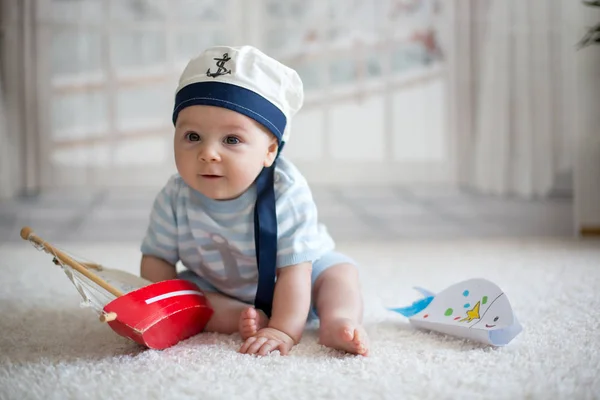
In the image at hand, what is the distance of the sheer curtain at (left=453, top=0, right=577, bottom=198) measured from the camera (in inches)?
99.3

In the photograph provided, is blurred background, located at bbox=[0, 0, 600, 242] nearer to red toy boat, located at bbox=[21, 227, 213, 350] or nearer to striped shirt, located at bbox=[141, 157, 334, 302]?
striped shirt, located at bbox=[141, 157, 334, 302]

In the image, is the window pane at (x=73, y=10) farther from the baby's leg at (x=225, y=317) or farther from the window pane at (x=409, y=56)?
the baby's leg at (x=225, y=317)

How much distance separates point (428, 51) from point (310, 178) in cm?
75

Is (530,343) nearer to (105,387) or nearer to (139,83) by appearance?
(105,387)

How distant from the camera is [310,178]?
2723 mm

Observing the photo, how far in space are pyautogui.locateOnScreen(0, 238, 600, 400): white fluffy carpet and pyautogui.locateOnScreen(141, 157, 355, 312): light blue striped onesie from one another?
0.12m

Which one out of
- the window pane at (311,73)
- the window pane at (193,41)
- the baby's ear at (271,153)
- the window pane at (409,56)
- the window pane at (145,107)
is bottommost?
the baby's ear at (271,153)

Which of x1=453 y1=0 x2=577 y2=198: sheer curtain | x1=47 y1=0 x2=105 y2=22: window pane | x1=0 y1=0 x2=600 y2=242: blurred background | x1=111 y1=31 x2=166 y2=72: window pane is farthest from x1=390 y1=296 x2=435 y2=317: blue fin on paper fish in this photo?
x1=47 y1=0 x2=105 y2=22: window pane

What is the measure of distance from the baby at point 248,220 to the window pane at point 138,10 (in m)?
1.81

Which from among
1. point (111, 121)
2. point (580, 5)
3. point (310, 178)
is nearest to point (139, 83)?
point (111, 121)

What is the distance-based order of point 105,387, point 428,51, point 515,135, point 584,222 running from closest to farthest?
point 105,387, point 584,222, point 515,135, point 428,51

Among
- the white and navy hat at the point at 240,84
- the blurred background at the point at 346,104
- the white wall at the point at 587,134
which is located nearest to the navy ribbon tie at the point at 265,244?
the white and navy hat at the point at 240,84

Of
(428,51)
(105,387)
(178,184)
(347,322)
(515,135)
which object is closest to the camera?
(105,387)

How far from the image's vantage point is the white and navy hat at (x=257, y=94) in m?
0.94
